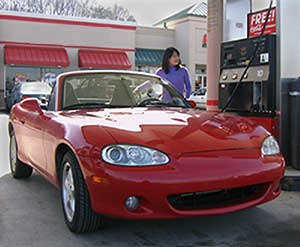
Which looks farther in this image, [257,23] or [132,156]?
[257,23]

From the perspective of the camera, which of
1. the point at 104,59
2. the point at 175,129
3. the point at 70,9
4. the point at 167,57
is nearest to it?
the point at 175,129

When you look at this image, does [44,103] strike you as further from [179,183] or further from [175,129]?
[179,183]

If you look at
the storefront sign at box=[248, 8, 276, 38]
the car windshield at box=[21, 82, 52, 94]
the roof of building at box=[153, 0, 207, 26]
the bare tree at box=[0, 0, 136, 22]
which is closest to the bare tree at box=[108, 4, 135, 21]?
the bare tree at box=[0, 0, 136, 22]

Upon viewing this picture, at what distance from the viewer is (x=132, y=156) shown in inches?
111

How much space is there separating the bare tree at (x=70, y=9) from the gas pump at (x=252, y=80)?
39.3 meters

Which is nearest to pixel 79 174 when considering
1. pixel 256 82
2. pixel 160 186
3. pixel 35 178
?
pixel 160 186

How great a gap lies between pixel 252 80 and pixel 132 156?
10.9ft

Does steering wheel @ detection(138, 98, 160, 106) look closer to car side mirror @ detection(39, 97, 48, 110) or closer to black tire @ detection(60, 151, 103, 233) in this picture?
car side mirror @ detection(39, 97, 48, 110)

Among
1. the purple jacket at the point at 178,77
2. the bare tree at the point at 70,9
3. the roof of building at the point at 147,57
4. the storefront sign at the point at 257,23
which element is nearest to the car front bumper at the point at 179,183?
the purple jacket at the point at 178,77

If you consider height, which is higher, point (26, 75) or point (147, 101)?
point (26, 75)

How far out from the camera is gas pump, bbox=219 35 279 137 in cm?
537

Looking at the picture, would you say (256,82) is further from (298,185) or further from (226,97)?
(298,185)

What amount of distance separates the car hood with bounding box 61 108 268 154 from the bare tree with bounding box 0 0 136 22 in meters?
41.5

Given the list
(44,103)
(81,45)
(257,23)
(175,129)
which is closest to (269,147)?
(175,129)
